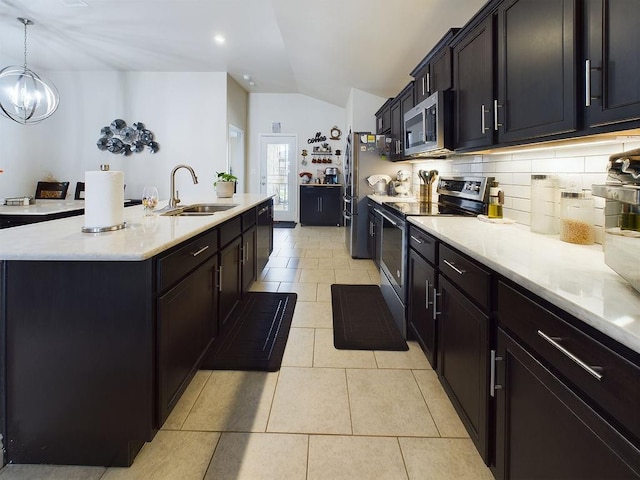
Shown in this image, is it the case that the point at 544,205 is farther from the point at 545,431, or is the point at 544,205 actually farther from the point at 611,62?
the point at 545,431

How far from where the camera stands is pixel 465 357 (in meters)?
1.59

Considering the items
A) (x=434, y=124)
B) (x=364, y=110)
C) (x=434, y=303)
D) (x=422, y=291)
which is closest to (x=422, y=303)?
(x=422, y=291)

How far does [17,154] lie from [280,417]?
700 centimetres

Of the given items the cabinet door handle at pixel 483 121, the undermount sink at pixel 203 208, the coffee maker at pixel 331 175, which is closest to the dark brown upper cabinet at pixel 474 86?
the cabinet door handle at pixel 483 121

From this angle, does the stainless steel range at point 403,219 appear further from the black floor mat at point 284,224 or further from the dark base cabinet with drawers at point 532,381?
the black floor mat at point 284,224

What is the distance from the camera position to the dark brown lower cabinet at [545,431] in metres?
0.75

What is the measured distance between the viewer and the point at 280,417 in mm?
1808

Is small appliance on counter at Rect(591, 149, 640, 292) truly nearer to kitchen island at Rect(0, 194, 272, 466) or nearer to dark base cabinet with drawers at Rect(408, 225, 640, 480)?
dark base cabinet with drawers at Rect(408, 225, 640, 480)

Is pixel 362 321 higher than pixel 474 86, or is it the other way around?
pixel 474 86

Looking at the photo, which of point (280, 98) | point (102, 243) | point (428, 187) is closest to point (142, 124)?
point (280, 98)

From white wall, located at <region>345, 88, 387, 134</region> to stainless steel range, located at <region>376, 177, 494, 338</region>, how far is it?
2841 mm

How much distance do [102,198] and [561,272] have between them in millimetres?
1832

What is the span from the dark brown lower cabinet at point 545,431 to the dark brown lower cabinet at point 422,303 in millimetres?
807

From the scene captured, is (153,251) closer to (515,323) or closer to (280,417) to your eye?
(280,417)
